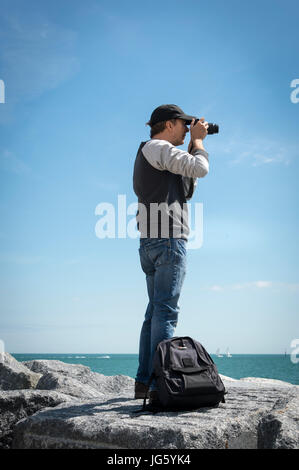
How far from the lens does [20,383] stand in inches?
261

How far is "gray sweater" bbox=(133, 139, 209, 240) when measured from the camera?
3.58 m

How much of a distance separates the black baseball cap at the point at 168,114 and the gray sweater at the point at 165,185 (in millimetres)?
271

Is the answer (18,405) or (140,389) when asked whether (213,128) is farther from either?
(18,405)

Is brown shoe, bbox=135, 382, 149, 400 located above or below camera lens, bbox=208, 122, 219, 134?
below

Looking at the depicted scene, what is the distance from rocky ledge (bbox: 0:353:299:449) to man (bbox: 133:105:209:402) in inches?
17.7

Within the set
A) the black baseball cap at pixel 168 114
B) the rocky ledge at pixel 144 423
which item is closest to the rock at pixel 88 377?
the rocky ledge at pixel 144 423

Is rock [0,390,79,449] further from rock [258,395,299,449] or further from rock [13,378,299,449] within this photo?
rock [258,395,299,449]

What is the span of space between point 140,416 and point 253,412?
2.68ft

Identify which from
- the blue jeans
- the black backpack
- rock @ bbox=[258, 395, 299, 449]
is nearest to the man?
the blue jeans

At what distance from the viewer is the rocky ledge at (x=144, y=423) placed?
2719 millimetres

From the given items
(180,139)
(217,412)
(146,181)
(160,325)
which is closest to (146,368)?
(160,325)

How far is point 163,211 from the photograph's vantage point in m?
3.67

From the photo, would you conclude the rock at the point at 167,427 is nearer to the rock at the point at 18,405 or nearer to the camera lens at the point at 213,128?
the rock at the point at 18,405
